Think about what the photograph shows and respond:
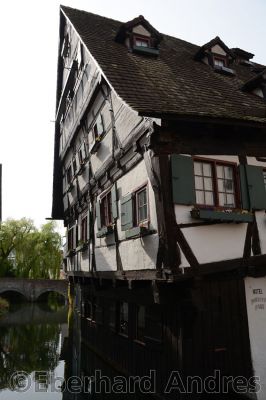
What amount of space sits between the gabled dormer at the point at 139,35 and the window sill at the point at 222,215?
6.15 m

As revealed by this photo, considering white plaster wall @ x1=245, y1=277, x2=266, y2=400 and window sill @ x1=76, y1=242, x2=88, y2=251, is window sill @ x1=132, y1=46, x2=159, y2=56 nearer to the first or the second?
window sill @ x1=76, y1=242, x2=88, y2=251

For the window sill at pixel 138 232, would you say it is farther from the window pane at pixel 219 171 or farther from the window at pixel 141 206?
the window pane at pixel 219 171

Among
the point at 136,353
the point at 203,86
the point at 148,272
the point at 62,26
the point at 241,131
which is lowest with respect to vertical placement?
the point at 136,353

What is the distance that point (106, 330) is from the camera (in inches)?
464

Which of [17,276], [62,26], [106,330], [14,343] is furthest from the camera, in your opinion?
[17,276]

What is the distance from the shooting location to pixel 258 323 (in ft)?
26.5

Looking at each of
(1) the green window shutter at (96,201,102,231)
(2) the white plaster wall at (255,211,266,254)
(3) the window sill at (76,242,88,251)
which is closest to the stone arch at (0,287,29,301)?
(3) the window sill at (76,242,88,251)

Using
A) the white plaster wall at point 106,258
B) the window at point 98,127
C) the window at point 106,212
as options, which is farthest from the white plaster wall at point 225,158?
the window at point 98,127

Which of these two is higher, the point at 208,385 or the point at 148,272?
the point at 148,272

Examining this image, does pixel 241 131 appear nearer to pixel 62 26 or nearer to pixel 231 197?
pixel 231 197

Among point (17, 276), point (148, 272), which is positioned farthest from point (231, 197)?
point (17, 276)

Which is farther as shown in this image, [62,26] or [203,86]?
[62,26]

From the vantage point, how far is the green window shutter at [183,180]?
7.40 metres

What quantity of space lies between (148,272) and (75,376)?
19.7 feet
